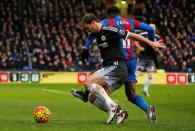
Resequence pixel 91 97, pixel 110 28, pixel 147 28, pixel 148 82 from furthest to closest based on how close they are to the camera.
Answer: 1. pixel 148 82
2. pixel 147 28
3. pixel 91 97
4. pixel 110 28

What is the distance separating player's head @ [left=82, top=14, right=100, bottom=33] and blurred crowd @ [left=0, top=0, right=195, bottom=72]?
18315mm

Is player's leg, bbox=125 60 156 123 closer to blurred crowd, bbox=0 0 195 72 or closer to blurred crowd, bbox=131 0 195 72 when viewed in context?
blurred crowd, bbox=0 0 195 72

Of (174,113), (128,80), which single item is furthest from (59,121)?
(174,113)

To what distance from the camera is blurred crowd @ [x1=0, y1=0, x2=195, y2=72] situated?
32094mm

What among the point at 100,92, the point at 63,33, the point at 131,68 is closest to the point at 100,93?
the point at 100,92

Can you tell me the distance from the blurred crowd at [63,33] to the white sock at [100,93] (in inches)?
723

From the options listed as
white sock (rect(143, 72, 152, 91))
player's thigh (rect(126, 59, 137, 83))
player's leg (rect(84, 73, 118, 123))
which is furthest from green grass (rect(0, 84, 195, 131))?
white sock (rect(143, 72, 152, 91))

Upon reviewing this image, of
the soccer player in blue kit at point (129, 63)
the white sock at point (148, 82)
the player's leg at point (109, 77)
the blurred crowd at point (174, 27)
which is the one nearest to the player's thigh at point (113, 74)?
the player's leg at point (109, 77)

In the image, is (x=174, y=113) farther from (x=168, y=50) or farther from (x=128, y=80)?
(x=168, y=50)

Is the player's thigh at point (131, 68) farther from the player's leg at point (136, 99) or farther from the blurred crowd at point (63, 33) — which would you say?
the blurred crowd at point (63, 33)

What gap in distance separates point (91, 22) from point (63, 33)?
24083 millimetres

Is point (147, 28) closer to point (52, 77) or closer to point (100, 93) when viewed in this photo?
point (100, 93)

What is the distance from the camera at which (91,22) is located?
1104 cm

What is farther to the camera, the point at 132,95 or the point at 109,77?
the point at 132,95
